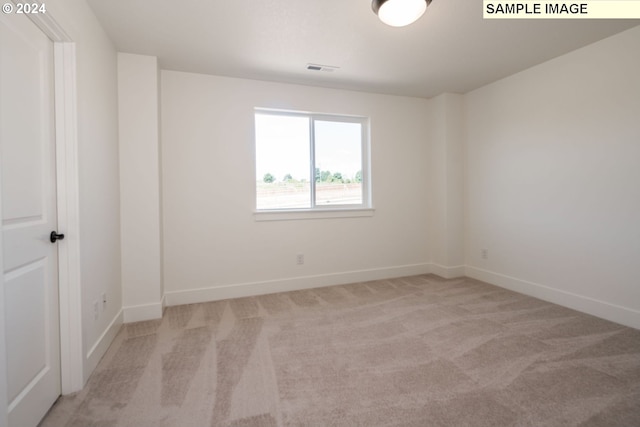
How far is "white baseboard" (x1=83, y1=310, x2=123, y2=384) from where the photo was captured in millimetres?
1803

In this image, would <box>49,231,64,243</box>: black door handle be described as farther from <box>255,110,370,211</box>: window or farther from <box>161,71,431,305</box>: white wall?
<box>255,110,370,211</box>: window

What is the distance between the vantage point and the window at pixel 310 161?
345 cm

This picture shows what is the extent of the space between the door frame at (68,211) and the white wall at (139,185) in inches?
37.9

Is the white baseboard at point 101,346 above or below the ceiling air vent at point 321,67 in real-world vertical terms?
below

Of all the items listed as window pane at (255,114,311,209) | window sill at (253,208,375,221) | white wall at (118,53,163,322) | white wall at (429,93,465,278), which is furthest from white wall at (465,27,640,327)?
white wall at (118,53,163,322)

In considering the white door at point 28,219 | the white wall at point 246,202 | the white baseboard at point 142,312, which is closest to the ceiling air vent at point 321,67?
the white wall at point 246,202

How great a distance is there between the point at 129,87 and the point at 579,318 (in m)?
4.73

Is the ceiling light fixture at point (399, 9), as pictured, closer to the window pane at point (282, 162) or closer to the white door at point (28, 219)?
the window pane at point (282, 162)

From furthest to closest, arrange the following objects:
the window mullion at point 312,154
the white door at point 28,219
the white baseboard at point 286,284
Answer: the window mullion at point 312,154 → the white baseboard at point 286,284 → the white door at point 28,219

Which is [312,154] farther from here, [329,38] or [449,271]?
[449,271]

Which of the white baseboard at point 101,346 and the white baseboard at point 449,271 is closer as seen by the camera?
the white baseboard at point 101,346

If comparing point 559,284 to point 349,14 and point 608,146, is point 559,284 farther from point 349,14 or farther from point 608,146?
point 349,14

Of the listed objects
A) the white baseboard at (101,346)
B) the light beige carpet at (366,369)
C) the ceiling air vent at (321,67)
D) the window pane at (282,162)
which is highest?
the ceiling air vent at (321,67)

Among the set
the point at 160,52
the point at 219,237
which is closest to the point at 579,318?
the point at 219,237
